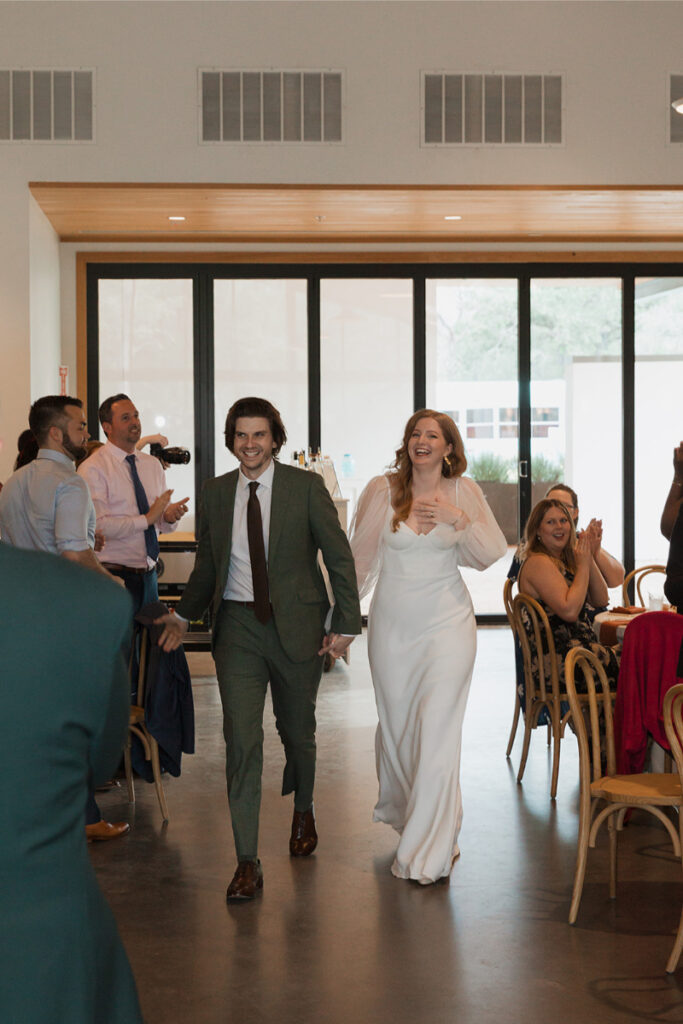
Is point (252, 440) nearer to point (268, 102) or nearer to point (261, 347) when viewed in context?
point (268, 102)

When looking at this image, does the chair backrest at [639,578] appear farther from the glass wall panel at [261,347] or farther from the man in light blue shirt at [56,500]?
the glass wall panel at [261,347]

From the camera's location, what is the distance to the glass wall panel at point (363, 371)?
10.8 m

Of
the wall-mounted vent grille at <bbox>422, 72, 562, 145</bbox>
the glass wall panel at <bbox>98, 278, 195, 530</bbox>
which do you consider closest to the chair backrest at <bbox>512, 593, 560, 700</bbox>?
the wall-mounted vent grille at <bbox>422, 72, 562, 145</bbox>

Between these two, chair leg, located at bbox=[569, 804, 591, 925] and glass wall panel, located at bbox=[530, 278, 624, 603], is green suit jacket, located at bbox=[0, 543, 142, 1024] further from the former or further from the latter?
glass wall panel, located at bbox=[530, 278, 624, 603]

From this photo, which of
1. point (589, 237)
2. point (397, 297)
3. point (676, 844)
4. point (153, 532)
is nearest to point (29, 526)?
point (153, 532)

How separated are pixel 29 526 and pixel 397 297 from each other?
6752mm

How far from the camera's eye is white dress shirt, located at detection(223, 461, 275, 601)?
417 centimetres

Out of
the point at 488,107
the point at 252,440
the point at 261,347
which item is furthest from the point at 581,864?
the point at 261,347

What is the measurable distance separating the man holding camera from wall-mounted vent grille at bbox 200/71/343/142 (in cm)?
274

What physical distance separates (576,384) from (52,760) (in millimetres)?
10084

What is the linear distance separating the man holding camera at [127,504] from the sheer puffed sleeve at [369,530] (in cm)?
155

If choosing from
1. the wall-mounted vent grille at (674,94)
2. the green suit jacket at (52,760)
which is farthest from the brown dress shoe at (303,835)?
the wall-mounted vent grille at (674,94)

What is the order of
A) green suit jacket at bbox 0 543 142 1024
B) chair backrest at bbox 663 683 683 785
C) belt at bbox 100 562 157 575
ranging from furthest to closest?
1. belt at bbox 100 562 157 575
2. chair backrest at bbox 663 683 683 785
3. green suit jacket at bbox 0 543 142 1024

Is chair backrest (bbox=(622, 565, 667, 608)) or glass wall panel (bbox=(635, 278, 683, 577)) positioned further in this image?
glass wall panel (bbox=(635, 278, 683, 577))
